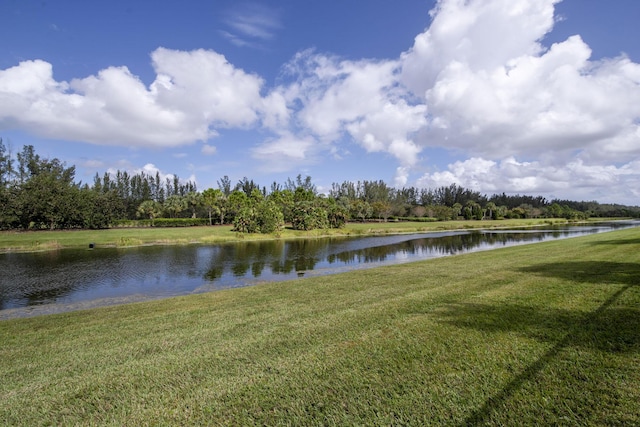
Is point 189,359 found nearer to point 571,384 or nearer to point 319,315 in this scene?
point 319,315

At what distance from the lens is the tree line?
4569 centimetres

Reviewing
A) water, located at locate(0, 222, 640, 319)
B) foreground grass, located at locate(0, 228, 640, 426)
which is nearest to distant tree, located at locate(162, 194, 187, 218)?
water, located at locate(0, 222, 640, 319)

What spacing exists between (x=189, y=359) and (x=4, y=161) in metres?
94.7

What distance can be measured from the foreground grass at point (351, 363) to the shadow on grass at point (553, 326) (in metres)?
0.03

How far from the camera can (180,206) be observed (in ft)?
251

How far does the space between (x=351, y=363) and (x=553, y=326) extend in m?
3.70

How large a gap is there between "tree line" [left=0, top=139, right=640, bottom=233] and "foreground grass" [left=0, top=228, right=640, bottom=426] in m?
38.8

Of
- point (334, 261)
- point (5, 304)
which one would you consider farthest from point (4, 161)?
point (334, 261)

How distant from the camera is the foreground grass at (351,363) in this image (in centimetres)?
351

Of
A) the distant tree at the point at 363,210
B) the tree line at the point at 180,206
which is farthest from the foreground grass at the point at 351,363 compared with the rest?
the distant tree at the point at 363,210

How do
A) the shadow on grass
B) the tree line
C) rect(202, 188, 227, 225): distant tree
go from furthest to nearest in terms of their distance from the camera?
rect(202, 188, 227, 225): distant tree → the tree line → the shadow on grass

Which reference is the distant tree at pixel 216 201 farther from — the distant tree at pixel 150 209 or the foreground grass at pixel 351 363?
the foreground grass at pixel 351 363

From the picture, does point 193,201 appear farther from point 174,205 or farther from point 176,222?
point 176,222

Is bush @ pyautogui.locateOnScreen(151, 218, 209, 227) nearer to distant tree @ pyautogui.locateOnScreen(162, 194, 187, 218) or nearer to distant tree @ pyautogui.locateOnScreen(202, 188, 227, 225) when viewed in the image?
distant tree @ pyautogui.locateOnScreen(202, 188, 227, 225)
